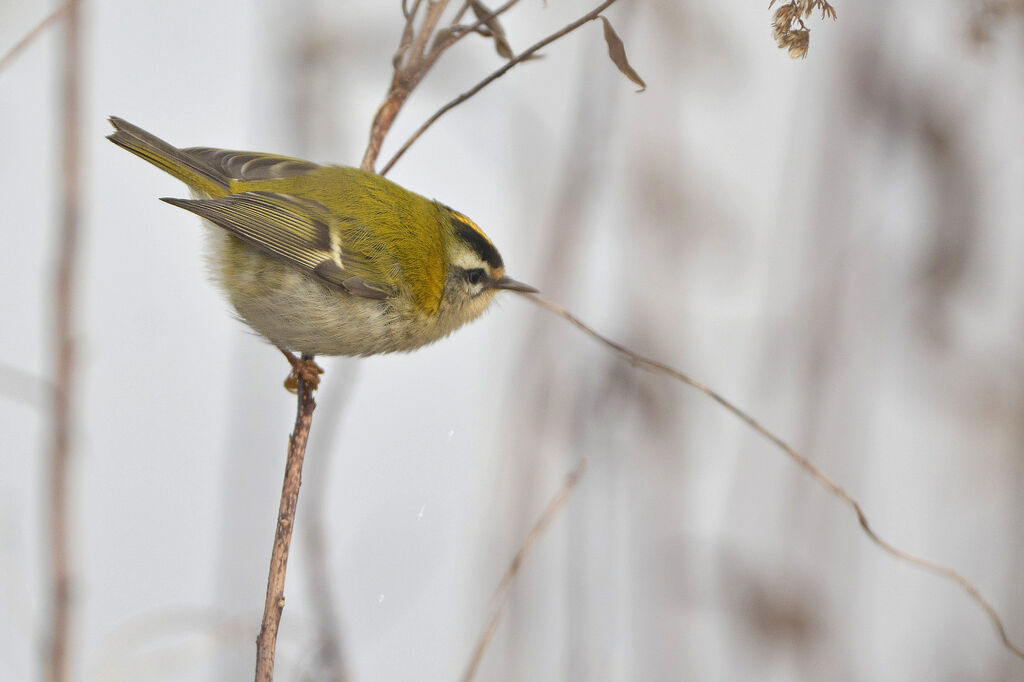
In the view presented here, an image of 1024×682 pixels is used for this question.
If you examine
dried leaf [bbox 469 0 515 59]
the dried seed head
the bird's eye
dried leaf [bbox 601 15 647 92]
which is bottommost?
the bird's eye

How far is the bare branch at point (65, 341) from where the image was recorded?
1.35 meters

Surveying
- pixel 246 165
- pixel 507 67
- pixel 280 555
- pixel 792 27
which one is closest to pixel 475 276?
pixel 246 165

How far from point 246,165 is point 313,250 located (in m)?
0.31

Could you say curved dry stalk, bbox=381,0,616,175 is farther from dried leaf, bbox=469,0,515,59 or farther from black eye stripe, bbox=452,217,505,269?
black eye stripe, bbox=452,217,505,269

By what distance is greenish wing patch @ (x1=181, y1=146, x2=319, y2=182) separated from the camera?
2.37m

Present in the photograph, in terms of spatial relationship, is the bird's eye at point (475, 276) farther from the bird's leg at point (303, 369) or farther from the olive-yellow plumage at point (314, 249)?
the bird's leg at point (303, 369)

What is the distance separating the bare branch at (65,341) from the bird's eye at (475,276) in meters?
1.26

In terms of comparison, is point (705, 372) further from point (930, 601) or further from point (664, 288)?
point (930, 601)

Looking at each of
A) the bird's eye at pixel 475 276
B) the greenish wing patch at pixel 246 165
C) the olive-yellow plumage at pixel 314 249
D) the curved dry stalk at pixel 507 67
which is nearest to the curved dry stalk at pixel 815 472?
the curved dry stalk at pixel 507 67

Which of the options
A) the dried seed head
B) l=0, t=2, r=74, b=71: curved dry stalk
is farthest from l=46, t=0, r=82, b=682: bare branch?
the dried seed head

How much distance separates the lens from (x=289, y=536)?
5.00 feet

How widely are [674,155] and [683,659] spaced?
3.88ft

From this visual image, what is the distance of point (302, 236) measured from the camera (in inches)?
89.7

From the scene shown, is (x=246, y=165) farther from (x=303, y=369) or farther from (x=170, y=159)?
(x=303, y=369)
